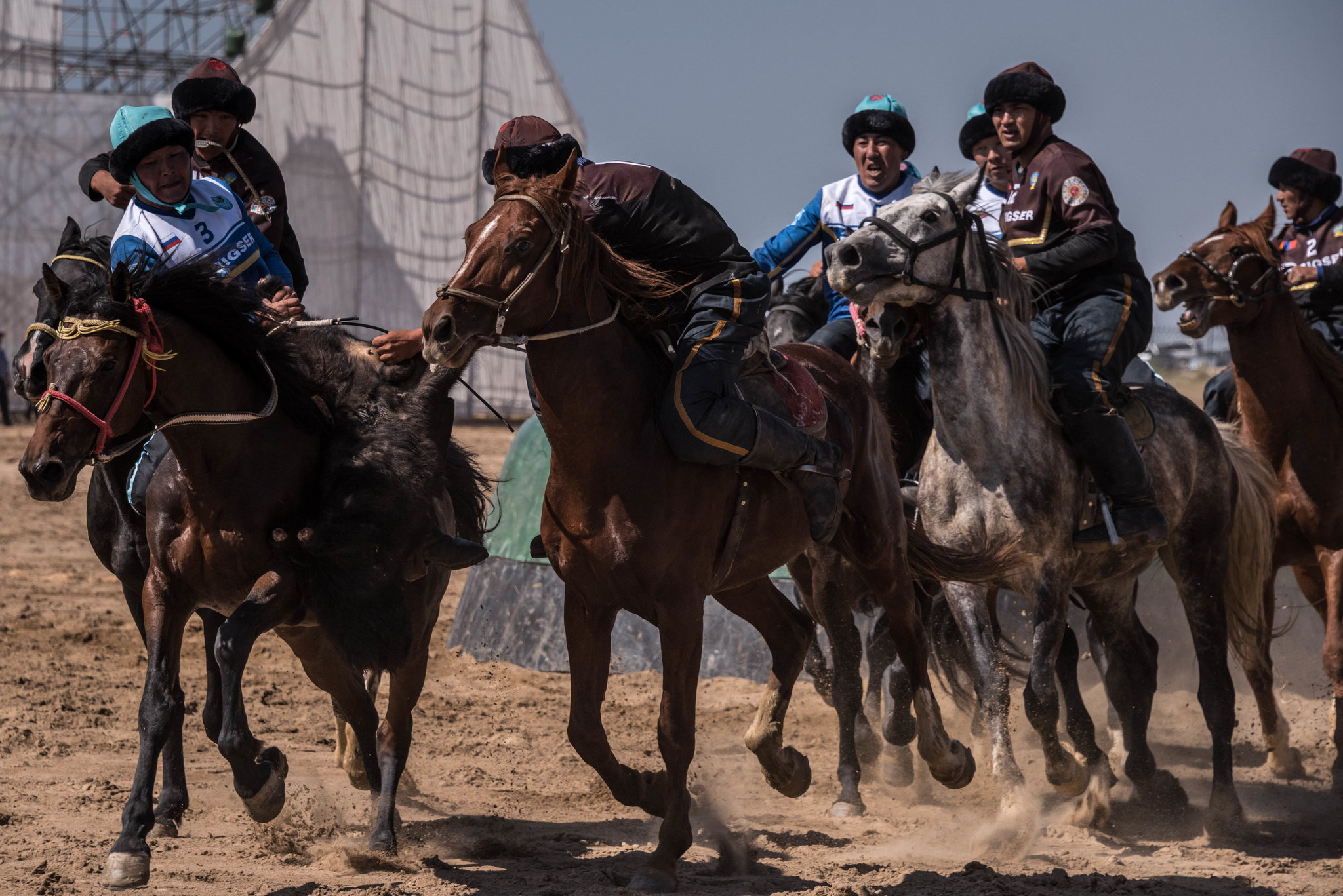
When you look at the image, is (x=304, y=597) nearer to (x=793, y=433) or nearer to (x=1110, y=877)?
(x=793, y=433)

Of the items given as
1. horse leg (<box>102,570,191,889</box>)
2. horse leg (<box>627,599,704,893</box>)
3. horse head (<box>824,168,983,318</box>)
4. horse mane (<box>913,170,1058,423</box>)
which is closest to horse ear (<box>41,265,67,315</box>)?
horse leg (<box>102,570,191,889</box>)

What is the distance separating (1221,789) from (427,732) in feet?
13.3

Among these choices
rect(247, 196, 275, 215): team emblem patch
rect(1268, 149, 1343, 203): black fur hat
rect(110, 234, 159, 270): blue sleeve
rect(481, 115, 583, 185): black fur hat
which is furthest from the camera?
rect(1268, 149, 1343, 203): black fur hat

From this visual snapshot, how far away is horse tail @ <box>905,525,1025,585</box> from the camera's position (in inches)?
223

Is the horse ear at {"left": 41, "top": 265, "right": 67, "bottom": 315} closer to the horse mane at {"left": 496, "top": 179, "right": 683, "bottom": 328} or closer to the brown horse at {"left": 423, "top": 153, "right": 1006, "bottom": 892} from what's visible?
the brown horse at {"left": 423, "top": 153, "right": 1006, "bottom": 892}

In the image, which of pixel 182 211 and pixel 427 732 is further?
pixel 427 732

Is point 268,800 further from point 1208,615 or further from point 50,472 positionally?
point 1208,615

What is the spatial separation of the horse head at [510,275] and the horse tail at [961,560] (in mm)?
2055

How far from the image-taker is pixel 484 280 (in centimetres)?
412

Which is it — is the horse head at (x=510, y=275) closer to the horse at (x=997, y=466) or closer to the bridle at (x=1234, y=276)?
the horse at (x=997, y=466)

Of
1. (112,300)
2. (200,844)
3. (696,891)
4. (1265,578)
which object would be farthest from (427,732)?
(1265,578)

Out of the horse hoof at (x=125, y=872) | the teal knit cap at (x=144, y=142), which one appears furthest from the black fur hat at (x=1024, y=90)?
the horse hoof at (x=125, y=872)

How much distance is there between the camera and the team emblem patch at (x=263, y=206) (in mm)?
6215

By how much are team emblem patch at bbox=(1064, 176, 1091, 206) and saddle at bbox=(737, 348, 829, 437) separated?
5.26 feet
